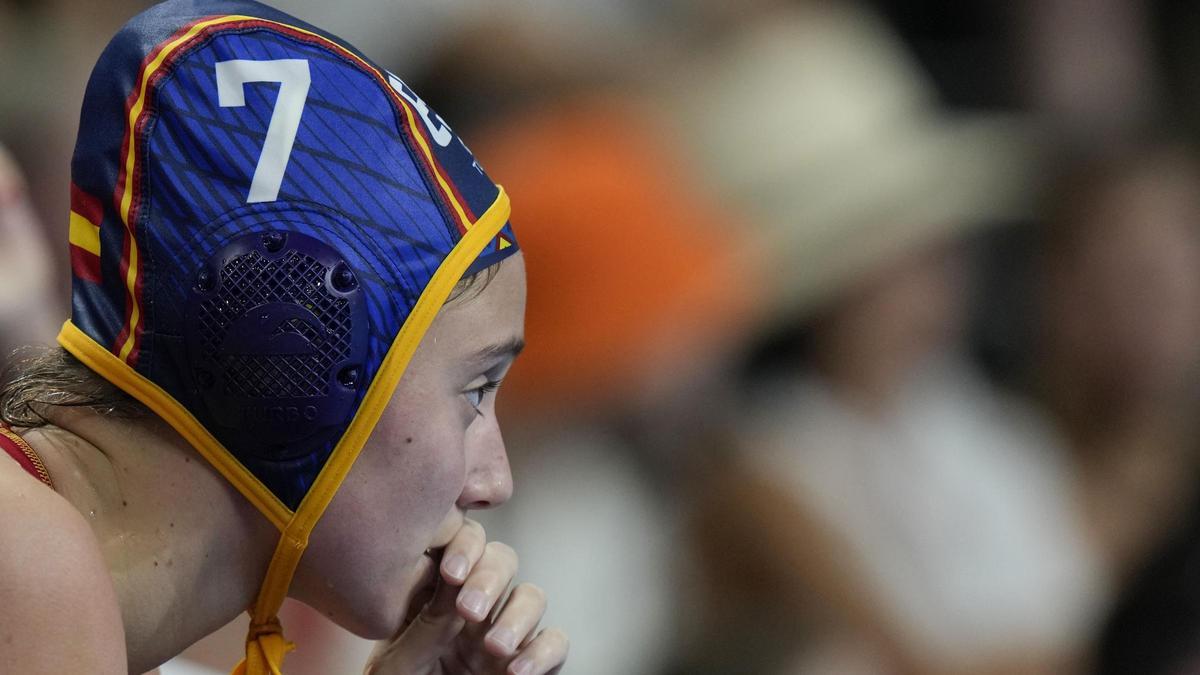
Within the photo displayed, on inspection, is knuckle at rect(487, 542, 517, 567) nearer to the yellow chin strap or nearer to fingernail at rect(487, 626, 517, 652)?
fingernail at rect(487, 626, 517, 652)

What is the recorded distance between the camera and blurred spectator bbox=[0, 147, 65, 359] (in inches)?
116

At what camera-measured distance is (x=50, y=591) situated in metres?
1.32

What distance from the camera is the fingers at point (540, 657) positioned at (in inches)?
78.8

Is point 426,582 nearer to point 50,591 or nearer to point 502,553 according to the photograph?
point 502,553

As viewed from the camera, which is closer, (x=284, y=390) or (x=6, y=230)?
(x=284, y=390)

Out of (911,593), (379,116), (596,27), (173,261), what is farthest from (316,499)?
(596,27)

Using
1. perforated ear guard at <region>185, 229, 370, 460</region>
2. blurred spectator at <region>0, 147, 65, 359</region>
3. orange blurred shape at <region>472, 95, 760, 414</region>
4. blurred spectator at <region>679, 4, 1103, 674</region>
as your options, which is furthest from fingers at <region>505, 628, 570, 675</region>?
blurred spectator at <region>0, 147, 65, 359</region>

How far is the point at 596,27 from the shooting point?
12.6 ft

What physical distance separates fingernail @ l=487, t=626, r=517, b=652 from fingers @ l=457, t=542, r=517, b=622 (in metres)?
0.03

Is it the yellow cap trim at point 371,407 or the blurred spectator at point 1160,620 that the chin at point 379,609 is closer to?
the yellow cap trim at point 371,407

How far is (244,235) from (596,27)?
248 cm

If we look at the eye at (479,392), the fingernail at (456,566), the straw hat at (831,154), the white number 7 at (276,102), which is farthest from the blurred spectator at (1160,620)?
the white number 7 at (276,102)

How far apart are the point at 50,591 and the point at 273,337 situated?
374 mm

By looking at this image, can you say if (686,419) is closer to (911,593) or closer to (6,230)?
(911,593)
